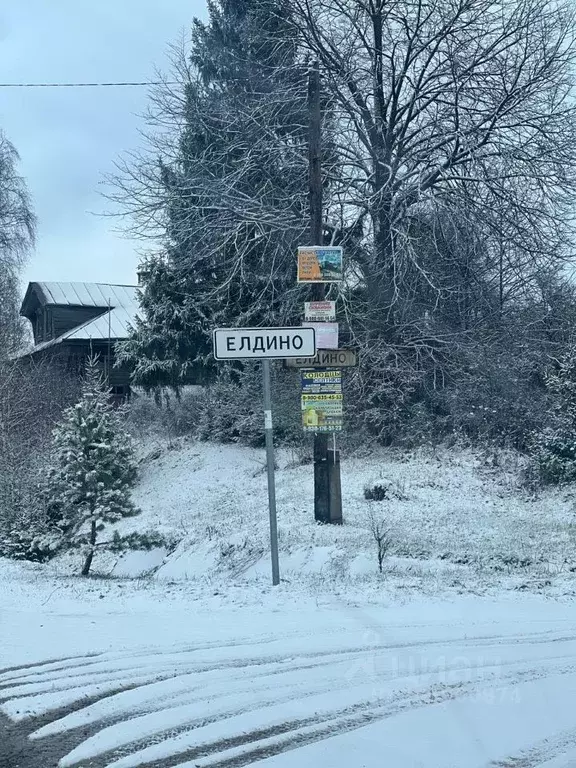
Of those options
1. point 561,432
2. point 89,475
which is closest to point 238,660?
point 89,475

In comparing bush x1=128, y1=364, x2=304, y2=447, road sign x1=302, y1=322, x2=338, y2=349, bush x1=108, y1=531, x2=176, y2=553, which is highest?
road sign x1=302, y1=322, x2=338, y2=349

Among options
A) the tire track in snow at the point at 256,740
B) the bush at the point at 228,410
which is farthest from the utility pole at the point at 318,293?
the bush at the point at 228,410

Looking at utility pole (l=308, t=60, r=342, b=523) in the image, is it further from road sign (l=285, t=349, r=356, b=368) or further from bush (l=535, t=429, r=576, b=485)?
bush (l=535, t=429, r=576, b=485)

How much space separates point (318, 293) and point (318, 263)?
4.87 feet

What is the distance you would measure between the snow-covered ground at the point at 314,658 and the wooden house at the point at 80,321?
23695 millimetres

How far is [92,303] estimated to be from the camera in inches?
1689

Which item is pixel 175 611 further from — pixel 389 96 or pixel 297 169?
pixel 389 96

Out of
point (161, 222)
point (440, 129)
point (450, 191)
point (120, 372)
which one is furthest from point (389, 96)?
point (120, 372)

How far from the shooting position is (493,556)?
38.0ft

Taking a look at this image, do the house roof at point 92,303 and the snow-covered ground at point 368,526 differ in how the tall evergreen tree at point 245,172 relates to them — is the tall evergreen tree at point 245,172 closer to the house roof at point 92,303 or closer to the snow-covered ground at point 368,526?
the snow-covered ground at point 368,526

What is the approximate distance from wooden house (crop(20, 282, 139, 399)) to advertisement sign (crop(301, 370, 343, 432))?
22330 mm

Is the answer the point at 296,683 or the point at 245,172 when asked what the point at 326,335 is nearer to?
the point at 296,683

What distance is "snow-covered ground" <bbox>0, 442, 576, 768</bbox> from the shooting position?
16.0ft

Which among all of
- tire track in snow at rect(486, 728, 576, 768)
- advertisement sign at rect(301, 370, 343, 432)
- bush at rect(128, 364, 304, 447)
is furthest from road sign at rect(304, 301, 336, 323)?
bush at rect(128, 364, 304, 447)
